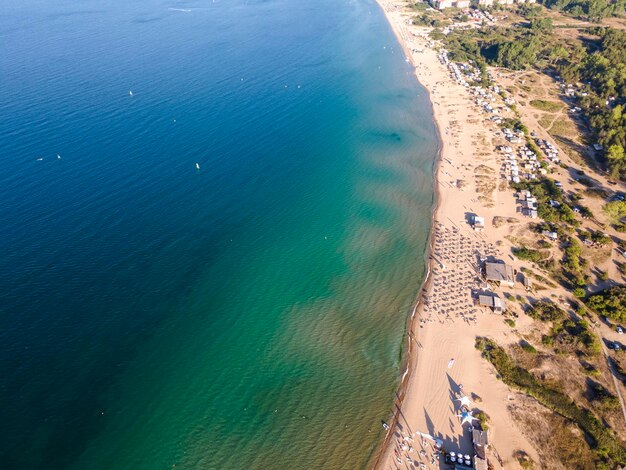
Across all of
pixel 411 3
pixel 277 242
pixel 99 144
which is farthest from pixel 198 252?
pixel 411 3

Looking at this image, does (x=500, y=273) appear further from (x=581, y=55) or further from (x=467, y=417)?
(x=581, y=55)

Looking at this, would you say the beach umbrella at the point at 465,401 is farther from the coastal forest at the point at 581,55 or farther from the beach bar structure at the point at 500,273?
the coastal forest at the point at 581,55

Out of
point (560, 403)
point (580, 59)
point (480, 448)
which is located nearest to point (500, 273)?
point (560, 403)

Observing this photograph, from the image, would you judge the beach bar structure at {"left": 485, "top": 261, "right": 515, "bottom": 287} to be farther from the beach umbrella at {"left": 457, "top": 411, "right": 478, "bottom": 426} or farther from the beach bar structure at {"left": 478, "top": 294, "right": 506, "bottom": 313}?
the beach umbrella at {"left": 457, "top": 411, "right": 478, "bottom": 426}

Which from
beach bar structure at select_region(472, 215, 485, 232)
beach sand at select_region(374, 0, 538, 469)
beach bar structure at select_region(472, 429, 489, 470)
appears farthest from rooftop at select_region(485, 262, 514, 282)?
beach bar structure at select_region(472, 429, 489, 470)

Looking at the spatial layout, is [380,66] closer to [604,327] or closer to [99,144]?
[99,144]

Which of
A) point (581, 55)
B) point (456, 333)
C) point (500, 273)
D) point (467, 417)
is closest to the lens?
point (467, 417)
